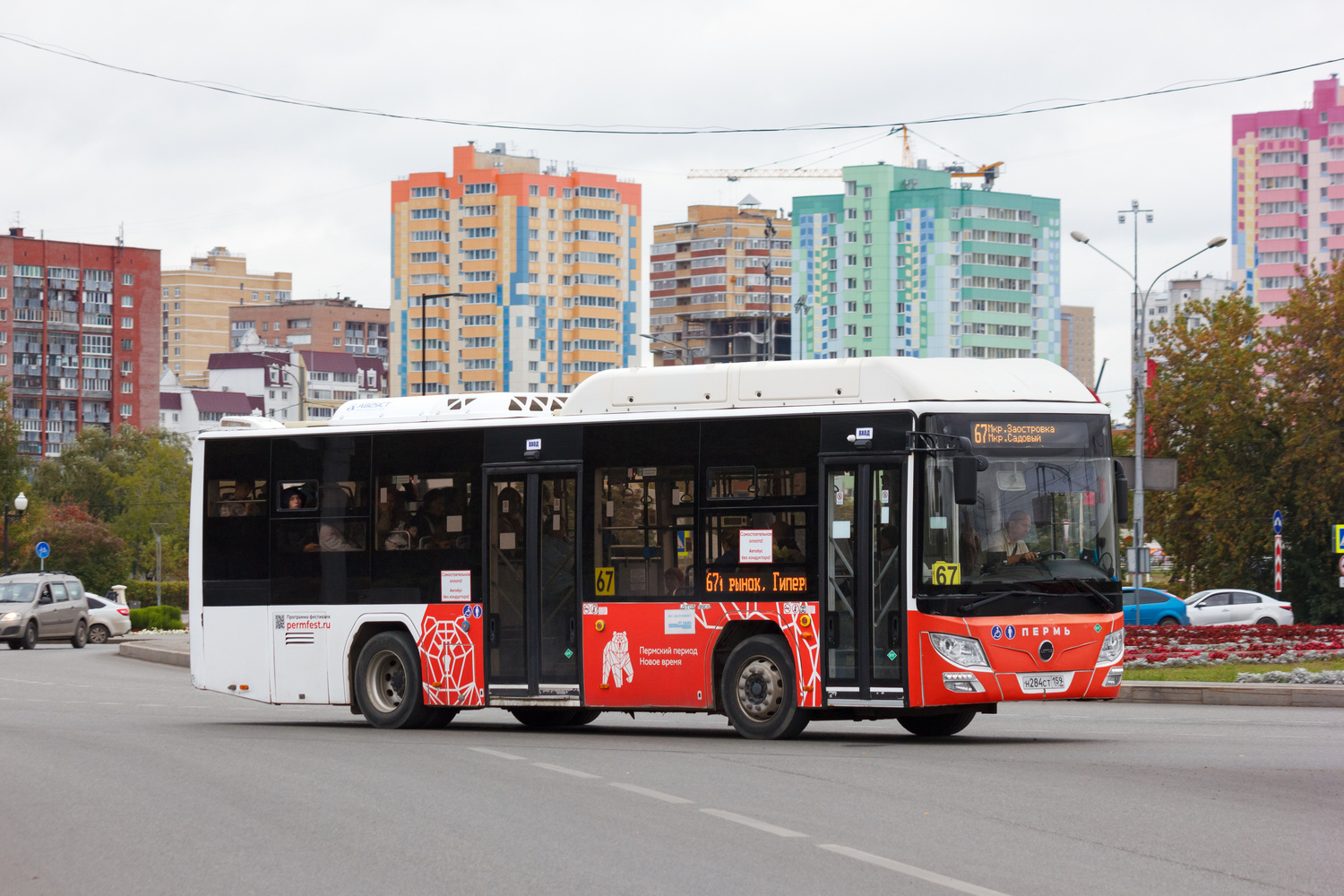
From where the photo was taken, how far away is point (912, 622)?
1488 centimetres

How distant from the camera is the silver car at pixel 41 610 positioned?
1652 inches

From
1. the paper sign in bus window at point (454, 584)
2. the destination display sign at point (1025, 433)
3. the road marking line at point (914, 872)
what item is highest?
the destination display sign at point (1025, 433)

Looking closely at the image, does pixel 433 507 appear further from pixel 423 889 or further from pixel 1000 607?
pixel 423 889

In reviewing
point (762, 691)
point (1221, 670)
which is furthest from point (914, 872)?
point (1221, 670)

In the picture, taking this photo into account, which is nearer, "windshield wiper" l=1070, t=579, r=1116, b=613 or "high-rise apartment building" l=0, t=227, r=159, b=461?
"windshield wiper" l=1070, t=579, r=1116, b=613

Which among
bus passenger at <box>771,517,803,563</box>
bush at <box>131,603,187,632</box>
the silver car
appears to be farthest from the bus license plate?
bush at <box>131,603,187,632</box>

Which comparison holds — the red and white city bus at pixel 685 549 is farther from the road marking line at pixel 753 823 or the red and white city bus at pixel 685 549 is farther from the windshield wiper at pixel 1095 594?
the road marking line at pixel 753 823

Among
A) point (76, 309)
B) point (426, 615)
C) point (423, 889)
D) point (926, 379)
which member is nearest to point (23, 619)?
point (426, 615)

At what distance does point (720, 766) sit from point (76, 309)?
542ft

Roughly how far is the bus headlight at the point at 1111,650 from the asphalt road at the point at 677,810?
802 millimetres

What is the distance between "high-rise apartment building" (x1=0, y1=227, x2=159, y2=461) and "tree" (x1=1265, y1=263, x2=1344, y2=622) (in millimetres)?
133236

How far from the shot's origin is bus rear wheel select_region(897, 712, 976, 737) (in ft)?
54.0

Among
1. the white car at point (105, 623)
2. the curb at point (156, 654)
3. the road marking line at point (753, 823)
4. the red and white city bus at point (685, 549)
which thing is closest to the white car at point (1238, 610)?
the curb at point (156, 654)

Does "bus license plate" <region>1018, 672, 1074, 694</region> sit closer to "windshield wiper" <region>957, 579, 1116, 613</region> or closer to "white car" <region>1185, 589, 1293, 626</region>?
Answer: "windshield wiper" <region>957, 579, 1116, 613</region>
